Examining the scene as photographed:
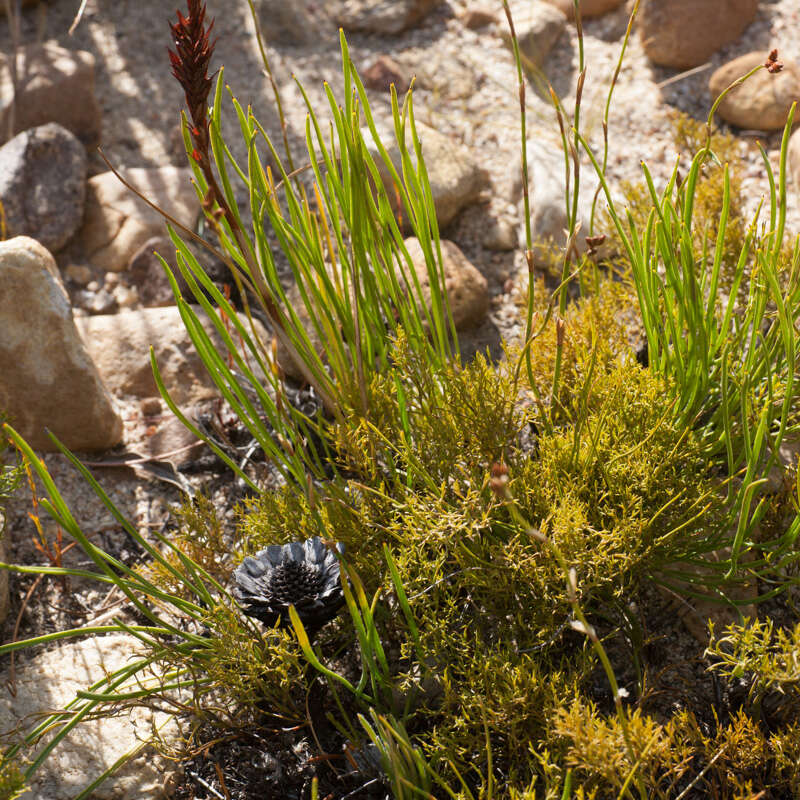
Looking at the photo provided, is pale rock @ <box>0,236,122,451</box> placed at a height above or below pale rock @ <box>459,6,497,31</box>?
below

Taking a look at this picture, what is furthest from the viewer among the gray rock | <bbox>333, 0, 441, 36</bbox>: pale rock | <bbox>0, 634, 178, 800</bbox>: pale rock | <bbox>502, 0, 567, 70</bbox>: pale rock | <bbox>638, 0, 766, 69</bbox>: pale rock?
<bbox>333, 0, 441, 36</bbox>: pale rock

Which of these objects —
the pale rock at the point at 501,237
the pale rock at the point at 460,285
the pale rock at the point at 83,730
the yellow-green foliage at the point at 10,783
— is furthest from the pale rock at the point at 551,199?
the yellow-green foliage at the point at 10,783

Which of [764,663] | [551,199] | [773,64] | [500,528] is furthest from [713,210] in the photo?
[764,663]

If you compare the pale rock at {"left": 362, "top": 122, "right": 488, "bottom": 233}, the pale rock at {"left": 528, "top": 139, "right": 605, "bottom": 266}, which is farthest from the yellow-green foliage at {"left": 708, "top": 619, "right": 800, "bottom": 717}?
the pale rock at {"left": 362, "top": 122, "right": 488, "bottom": 233}

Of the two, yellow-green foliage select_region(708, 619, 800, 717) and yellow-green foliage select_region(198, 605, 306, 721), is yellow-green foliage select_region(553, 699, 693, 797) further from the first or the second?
yellow-green foliage select_region(198, 605, 306, 721)

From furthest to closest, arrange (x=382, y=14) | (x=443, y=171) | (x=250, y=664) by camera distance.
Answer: (x=382, y=14) → (x=443, y=171) → (x=250, y=664)

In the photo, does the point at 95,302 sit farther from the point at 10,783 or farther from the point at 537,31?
the point at 537,31

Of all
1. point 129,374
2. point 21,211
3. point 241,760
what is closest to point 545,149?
point 129,374
